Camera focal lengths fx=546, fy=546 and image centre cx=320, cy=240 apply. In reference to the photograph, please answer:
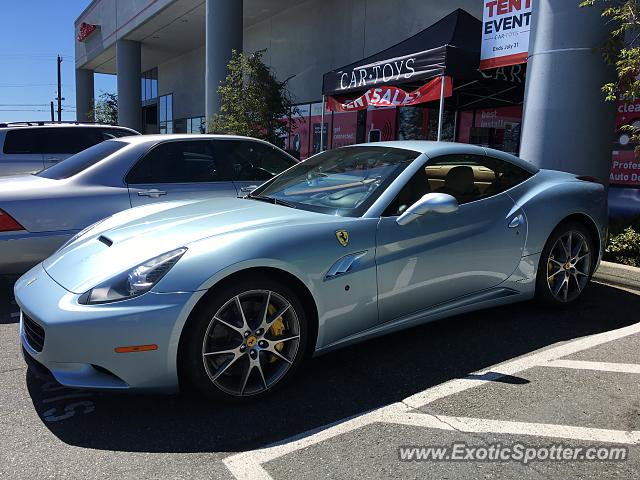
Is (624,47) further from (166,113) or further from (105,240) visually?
(166,113)

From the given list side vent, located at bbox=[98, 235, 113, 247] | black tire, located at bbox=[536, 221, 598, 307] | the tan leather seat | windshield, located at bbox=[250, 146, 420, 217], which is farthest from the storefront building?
side vent, located at bbox=[98, 235, 113, 247]

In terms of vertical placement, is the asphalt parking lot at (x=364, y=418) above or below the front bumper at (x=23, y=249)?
below

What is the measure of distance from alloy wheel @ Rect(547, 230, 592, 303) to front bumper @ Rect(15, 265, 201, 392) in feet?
10.1

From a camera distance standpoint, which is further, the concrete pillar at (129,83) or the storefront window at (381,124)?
the concrete pillar at (129,83)

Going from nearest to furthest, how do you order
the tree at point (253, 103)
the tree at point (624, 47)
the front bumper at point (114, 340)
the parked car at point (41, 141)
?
the front bumper at point (114, 340) < the tree at point (624, 47) < the parked car at point (41, 141) < the tree at point (253, 103)

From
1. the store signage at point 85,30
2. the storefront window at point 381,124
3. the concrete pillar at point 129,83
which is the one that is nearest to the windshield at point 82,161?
the storefront window at point 381,124

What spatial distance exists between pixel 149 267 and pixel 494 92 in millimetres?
9496

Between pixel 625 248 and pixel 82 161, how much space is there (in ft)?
19.3

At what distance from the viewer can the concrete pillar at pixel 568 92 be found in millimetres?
6711

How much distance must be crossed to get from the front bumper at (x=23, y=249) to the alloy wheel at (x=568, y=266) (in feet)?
13.3

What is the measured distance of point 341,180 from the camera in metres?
3.88

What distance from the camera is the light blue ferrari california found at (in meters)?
2.65

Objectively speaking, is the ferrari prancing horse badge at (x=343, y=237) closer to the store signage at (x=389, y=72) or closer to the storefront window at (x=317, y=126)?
the store signage at (x=389, y=72)

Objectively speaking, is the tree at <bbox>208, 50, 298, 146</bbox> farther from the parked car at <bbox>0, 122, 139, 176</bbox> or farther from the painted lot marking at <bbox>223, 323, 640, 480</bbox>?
the painted lot marking at <bbox>223, 323, 640, 480</bbox>
